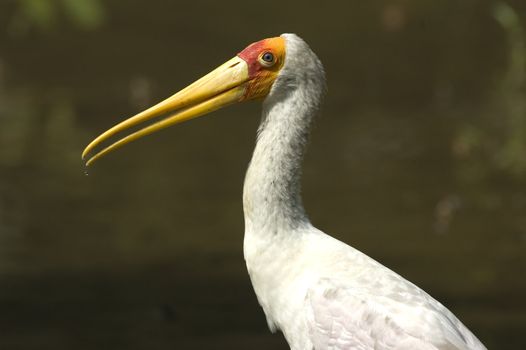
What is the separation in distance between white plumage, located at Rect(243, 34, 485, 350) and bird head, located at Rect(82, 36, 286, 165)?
0.05 metres

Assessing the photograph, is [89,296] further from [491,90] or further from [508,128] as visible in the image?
[491,90]

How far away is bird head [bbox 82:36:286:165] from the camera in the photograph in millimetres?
6055

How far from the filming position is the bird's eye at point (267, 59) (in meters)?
6.02

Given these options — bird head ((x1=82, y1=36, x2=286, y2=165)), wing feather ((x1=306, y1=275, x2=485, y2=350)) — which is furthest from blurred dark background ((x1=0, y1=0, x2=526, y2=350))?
wing feather ((x1=306, y1=275, x2=485, y2=350))

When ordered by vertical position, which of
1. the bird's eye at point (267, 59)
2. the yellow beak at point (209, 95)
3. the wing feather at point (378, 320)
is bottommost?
the wing feather at point (378, 320)

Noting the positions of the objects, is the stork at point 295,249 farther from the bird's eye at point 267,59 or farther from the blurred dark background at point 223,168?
the blurred dark background at point 223,168

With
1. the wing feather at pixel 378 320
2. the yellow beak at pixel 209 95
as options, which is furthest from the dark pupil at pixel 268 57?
the wing feather at pixel 378 320

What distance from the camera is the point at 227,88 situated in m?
6.15

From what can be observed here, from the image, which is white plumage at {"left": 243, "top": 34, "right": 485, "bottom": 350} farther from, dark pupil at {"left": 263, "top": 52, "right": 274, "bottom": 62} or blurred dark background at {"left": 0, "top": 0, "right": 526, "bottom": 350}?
blurred dark background at {"left": 0, "top": 0, "right": 526, "bottom": 350}

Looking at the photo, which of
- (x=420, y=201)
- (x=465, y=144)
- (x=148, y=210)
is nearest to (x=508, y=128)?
(x=465, y=144)

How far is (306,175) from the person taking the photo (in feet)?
37.4

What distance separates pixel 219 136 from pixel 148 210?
1885mm

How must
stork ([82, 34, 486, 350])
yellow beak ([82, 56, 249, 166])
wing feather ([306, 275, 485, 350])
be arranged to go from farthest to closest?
yellow beak ([82, 56, 249, 166]) → stork ([82, 34, 486, 350]) → wing feather ([306, 275, 485, 350])

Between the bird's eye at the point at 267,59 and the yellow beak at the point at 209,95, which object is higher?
the bird's eye at the point at 267,59
